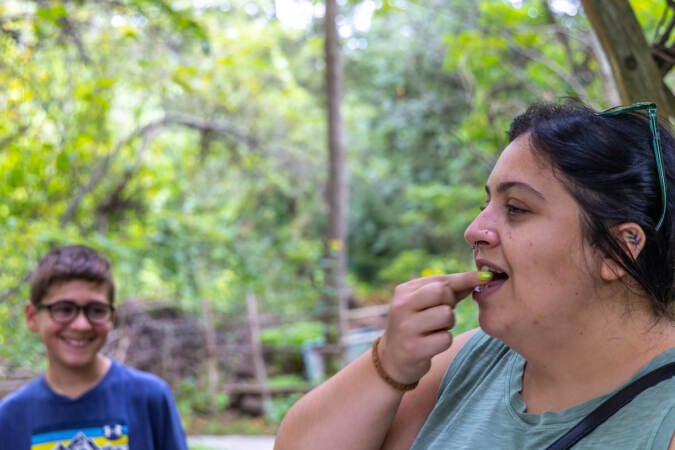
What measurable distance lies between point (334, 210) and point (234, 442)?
9.03ft

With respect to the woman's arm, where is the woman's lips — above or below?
above

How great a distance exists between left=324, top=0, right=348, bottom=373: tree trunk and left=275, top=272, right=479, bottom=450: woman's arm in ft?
19.9

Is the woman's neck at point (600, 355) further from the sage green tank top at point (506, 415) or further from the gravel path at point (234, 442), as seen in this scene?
the gravel path at point (234, 442)

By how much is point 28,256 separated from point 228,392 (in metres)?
4.69

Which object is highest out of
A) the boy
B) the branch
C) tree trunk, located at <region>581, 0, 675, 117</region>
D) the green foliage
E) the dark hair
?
the branch

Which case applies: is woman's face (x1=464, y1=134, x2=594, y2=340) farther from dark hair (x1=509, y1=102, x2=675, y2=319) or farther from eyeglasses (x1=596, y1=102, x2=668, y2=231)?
eyeglasses (x1=596, y1=102, x2=668, y2=231)

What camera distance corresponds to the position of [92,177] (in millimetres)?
5980

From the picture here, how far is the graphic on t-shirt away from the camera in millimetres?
2291

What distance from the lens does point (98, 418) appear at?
2.34 m

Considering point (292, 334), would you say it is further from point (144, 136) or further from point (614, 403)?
point (614, 403)

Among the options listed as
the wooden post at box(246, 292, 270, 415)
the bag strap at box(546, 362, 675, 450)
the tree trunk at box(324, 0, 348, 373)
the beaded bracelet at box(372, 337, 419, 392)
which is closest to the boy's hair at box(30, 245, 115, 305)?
the beaded bracelet at box(372, 337, 419, 392)

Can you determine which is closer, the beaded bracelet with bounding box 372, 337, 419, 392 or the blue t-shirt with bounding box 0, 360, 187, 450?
the beaded bracelet with bounding box 372, 337, 419, 392

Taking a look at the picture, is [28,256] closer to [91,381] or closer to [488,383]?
[91,381]

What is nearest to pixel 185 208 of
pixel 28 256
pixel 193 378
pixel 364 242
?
pixel 193 378
